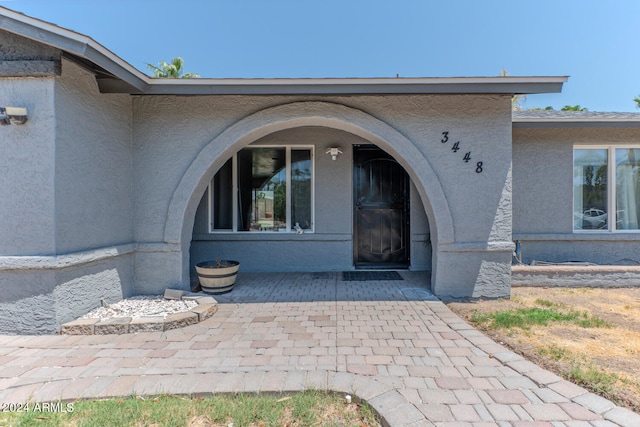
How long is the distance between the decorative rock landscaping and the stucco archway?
66 cm

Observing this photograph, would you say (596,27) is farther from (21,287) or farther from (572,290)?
(21,287)

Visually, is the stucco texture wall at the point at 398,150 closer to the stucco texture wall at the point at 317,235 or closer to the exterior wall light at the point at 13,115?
the exterior wall light at the point at 13,115

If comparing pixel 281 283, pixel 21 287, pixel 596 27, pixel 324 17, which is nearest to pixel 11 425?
pixel 21 287

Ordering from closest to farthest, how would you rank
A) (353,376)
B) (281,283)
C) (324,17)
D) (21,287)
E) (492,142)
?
(353,376), (21,287), (492,142), (281,283), (324,17)

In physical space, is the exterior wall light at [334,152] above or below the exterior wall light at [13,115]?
above

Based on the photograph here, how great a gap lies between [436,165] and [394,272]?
2.75 meters

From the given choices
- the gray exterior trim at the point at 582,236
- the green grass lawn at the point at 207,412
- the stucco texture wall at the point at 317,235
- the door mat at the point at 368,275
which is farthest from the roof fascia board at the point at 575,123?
the green grass lawn at the point at 207,412

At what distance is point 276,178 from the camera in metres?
7.21

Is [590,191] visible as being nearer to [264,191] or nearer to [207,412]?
[264,191]

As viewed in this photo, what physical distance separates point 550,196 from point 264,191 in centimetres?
617

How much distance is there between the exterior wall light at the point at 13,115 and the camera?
365 centimetres

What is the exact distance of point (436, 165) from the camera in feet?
17.1

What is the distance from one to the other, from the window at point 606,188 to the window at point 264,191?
586 cm

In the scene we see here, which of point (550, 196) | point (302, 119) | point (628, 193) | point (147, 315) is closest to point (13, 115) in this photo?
point (147, 315)
